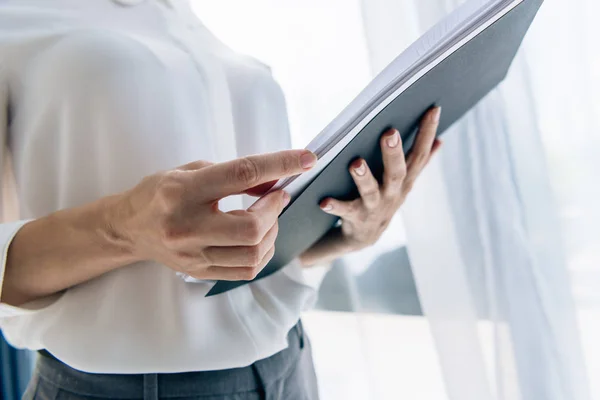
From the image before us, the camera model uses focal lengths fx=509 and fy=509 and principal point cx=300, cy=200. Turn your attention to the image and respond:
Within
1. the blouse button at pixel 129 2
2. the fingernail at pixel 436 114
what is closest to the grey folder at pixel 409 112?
the fingernail at pixel 436 114

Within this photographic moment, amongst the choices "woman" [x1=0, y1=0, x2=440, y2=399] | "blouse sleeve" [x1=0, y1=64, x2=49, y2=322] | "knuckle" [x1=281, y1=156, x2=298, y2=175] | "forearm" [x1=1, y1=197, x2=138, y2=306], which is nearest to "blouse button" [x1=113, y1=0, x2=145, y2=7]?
"woman" [x1=0, y1=0, x2=440, y2=399]

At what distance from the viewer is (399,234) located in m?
1.05

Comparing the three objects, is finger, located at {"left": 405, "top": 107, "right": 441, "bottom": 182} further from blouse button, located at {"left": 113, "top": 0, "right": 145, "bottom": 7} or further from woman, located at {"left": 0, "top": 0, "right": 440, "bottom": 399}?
blouse button, located at {"left": 113, "top": 0, "right": 145, "bottom": 7}

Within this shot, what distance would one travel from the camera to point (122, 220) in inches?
19.2

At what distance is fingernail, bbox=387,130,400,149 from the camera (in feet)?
1.89

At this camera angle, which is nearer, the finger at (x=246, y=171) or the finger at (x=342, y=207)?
the finger at (x=246, y=171)

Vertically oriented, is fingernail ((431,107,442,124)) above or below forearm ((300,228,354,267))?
above

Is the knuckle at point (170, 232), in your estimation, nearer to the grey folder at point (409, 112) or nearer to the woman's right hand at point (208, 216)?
the woman's right hand at point (208, 216)

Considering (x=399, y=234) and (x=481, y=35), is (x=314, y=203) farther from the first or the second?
(x=399, y=234)

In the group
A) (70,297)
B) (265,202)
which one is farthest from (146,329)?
(265,202)

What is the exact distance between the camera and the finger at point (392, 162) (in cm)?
58

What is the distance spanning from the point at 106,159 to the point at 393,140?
0.35 meters

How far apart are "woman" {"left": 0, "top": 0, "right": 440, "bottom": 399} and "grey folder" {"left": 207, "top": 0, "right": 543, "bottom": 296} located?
0.03 m

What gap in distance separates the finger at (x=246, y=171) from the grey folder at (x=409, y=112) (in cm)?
8
